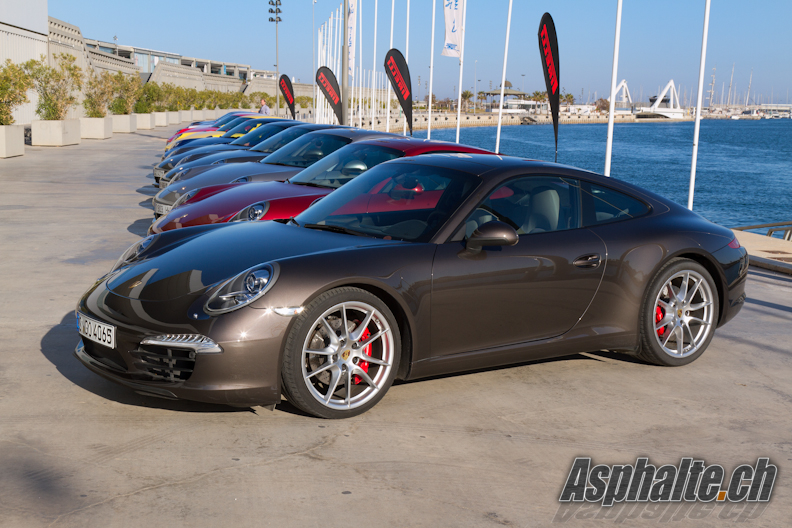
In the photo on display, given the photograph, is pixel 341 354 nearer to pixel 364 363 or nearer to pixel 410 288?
pixel 364 363

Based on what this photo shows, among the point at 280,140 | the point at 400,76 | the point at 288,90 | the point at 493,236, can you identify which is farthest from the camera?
the point at 288,90

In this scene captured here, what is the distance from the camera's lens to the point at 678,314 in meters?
5.53

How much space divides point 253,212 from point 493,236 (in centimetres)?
332

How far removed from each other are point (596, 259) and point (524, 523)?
226cm

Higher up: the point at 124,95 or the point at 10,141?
the point at 124,95

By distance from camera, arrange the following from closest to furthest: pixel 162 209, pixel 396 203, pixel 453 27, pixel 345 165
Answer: pixel 396 203 < pixel 345 165 < pixel 162 209 < pixel 453 27

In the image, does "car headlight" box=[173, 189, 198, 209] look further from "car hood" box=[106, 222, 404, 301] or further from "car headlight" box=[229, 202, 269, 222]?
"car hood" box=[106, 222, 404, 301]

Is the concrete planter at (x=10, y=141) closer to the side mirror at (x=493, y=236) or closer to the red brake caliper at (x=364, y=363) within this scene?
the red brake caliper at (x=364, y=363)

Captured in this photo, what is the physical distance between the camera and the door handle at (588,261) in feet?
16.3

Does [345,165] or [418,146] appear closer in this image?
[418,146]

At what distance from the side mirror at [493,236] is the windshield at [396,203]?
0.24m

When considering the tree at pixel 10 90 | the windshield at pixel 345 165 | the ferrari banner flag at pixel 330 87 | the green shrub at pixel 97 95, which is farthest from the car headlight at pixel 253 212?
the green shrub at pixel 97 95

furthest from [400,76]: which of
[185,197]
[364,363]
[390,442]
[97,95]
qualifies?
[97,95]

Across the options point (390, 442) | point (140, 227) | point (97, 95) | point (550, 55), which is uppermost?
point (550, 55)
